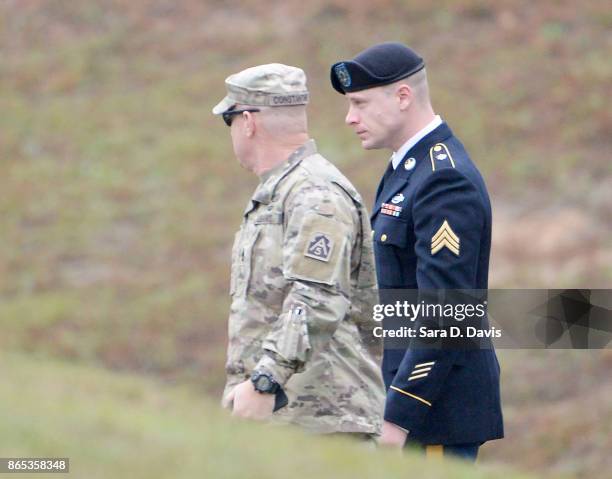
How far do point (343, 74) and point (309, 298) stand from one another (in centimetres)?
98

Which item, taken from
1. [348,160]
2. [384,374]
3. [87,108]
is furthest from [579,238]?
[384,374]

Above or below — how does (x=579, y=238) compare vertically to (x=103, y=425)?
above

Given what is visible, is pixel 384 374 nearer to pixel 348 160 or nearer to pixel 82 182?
pixel 348 160

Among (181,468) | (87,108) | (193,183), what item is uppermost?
(87,108)

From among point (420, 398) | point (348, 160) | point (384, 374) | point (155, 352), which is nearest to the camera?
point (420, 398)

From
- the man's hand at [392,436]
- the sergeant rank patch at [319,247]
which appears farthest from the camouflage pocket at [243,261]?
the man's hand at [392,436]

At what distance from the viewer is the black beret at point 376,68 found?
5059mm

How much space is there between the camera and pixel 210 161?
600 inches

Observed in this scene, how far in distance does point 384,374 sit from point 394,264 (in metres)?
0.45

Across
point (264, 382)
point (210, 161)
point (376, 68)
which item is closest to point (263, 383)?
point (264, 382)

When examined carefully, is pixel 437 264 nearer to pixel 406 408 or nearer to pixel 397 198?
pixel 397 198

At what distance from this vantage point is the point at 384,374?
5.22 metres

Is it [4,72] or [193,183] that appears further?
[4,72]

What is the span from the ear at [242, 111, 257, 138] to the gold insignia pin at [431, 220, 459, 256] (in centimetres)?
74
